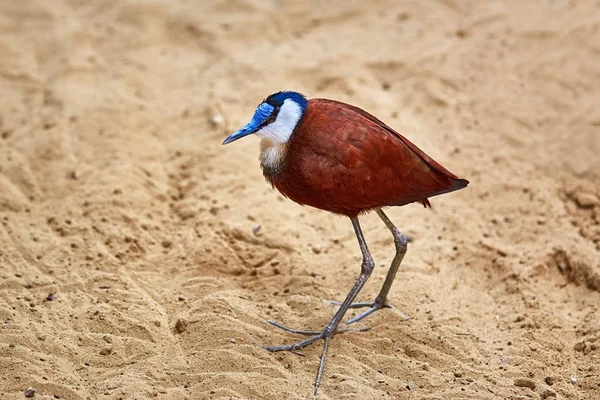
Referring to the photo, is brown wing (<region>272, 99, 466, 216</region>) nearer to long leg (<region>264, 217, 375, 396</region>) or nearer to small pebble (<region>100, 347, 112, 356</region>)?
long leg (<region>264, 217, 375, 396</region>)

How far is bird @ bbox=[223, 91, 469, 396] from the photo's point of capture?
14.7ft

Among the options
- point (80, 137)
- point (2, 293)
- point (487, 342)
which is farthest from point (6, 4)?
point (487, 342)

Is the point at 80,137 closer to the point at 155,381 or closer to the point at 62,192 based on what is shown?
the point at 62,192

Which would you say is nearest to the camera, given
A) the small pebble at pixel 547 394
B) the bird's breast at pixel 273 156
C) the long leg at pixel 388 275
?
the small pebble at pixel 547 394

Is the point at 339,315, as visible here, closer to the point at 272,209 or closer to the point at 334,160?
the point at 334,160

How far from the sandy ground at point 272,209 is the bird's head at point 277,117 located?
1200 millimetres

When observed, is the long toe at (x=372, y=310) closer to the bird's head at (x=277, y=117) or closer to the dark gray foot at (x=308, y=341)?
the dark gray foot at (x=308, y=341)

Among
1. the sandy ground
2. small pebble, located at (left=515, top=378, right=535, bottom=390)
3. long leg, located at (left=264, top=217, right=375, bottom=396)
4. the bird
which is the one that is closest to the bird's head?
the bird

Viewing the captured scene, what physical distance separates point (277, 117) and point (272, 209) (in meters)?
1.55

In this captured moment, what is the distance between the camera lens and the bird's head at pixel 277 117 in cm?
452

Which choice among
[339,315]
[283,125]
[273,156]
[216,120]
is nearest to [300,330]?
[339,315]

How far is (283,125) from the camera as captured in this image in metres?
4.56

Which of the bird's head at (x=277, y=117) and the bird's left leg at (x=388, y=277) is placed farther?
the bird's left leg at (x=388, y=277)

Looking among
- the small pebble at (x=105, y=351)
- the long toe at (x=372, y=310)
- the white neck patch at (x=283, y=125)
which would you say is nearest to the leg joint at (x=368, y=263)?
the long toe at (x=372, y=310)
